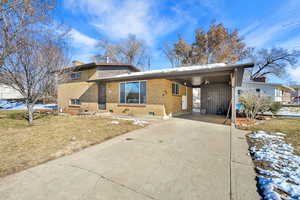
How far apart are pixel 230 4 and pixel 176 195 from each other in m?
11.7

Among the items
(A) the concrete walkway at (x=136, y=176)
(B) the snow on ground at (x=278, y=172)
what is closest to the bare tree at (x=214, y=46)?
(B) the snow on ground at (x=278, y=172)

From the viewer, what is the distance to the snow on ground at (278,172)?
6.07 ft

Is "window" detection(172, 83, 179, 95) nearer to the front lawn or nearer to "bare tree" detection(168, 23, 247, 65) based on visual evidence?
the front lawn

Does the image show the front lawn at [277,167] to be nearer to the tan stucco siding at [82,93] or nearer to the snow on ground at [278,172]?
the snow on ground at [278,172]

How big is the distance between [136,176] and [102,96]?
10142mm

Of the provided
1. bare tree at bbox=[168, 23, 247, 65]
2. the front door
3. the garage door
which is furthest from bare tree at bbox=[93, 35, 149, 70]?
the garage door

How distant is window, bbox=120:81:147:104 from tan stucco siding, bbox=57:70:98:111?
332cm

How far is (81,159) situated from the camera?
3.06 meters

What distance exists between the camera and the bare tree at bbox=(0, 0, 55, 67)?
15.4 feet

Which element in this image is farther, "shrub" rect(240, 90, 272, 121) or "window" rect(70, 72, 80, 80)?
"window" rect(70, 72, 80, 80)

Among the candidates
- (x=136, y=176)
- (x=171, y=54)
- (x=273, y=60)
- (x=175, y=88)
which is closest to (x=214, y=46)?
(x=171, y=54)

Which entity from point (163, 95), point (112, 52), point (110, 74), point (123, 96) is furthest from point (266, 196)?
point (112, 52)

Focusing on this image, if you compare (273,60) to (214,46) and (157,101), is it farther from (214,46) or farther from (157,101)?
(157,101)

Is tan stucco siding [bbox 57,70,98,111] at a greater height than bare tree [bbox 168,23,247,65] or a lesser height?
lesser
